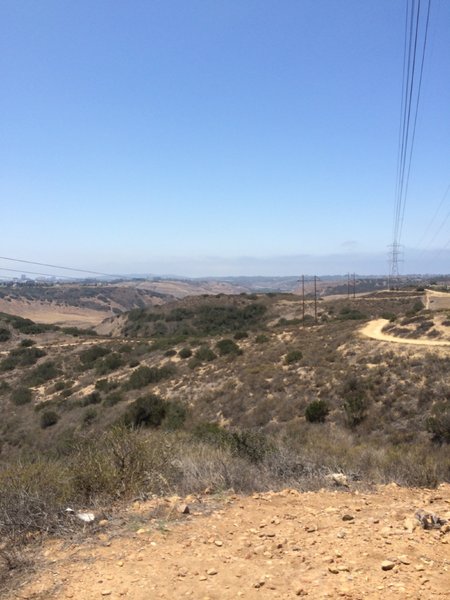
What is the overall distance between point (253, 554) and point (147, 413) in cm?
2096

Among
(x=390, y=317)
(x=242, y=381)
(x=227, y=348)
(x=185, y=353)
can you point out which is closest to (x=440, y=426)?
(x=242, y=381)

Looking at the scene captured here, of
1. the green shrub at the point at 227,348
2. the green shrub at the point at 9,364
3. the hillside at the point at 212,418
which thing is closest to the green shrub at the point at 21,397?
the hillside at the point at 212,418

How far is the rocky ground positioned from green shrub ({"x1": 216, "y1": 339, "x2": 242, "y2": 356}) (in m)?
29.4

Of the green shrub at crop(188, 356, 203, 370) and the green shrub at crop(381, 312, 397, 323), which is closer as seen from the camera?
the green shrub at crop(188, 356, 203, 370)

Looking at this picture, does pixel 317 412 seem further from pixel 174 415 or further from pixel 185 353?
pixel 185 353

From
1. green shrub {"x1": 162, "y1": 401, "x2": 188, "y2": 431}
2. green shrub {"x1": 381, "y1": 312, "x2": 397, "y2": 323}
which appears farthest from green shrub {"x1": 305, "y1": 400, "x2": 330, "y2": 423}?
green shrub {"x1": 381, "y1": 312, "x2": 397, "y2": 323}

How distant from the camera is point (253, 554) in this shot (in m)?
6.06

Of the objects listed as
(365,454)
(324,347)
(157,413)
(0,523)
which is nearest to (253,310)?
(324,347)

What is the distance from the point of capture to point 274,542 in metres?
6.39

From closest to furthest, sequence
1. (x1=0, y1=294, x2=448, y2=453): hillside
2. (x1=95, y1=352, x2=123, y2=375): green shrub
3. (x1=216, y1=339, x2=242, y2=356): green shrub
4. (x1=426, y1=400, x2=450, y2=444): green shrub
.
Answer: (x1=426, y1=400, x2=450, y2=444): green shrub < (x1=0, y1=294, x2=448, y2=453): hillside < (x1=216, y1=339, x2=242, y2=356): green shrub < (x1=95, y1=352, x2=123, y2=375): green shrub

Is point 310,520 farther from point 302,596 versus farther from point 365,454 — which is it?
point 365,454

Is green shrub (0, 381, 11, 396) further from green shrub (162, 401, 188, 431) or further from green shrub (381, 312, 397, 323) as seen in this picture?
green shrub (381, 312, 397, 323)

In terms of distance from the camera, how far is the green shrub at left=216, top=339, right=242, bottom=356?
37.8 metres

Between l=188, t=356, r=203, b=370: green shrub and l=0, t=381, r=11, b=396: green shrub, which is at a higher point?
l=188, t=356, r=203, b=370: green shrub
